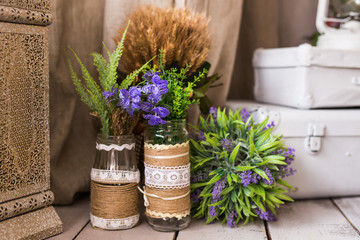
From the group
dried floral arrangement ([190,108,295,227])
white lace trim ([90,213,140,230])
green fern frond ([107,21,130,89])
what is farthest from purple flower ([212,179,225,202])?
green fern frond ([107,21,130,89])

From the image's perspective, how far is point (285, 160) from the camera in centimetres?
105

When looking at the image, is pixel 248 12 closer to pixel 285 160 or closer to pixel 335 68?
pixel 335 68

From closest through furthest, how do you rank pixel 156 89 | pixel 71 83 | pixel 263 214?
pixel 156 89 < pixel 263 214 < pixel 71 83

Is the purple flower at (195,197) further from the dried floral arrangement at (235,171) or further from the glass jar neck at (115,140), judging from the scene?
the glass jar neck at (115,140)

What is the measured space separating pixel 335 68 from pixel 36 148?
3.02 ft

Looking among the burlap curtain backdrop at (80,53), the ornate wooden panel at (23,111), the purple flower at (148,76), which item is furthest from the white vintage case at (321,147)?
the ornate wooden panel at (23,111)

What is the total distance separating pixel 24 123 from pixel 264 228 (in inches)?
24.9

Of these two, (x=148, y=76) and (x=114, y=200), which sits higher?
(x=148, y=76)

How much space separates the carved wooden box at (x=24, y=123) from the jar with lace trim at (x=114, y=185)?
0.36 ft

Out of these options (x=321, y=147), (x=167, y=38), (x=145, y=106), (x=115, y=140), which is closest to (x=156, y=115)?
(x=145, y=106)

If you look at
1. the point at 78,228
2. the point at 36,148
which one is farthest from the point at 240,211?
the point at 36,148

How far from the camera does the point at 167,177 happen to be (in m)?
0.92

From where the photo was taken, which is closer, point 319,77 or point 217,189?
point 217,189

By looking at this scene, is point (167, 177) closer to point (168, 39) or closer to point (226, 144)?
point (226, 144)
